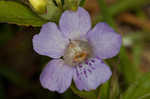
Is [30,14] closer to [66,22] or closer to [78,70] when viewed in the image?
[66,22]

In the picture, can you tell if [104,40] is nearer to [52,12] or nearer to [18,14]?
[52,12]

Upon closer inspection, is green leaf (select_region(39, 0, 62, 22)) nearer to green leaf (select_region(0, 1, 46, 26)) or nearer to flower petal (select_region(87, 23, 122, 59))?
green leaf (select_region(0, 1, 46, 26))

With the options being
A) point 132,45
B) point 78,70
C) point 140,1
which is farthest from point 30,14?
point 140,1

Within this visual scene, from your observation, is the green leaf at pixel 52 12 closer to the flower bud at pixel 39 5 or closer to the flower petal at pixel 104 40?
the flower bud at pixel 39 5

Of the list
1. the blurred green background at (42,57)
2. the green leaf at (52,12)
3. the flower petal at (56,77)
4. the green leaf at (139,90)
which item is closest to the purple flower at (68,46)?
the flower petal at (56,77)

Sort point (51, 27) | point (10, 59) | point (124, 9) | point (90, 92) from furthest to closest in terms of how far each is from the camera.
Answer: point (124, 9) → point (10, 59) → point (90, 92) → point (51, 27)

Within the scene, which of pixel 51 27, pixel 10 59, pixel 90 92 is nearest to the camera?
pixel 51 27

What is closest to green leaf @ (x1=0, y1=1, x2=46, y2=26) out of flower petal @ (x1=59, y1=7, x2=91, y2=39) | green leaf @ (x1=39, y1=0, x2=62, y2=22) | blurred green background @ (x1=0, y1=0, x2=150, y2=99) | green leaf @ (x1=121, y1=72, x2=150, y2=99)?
green leaf @ (x1=39, y1=0, x2=62, y2=22)
